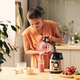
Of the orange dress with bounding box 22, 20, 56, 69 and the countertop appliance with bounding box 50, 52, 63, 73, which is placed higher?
the orange dress with bounding box 22, 20, 56, 69

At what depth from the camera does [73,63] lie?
3.53m

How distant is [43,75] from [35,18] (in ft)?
2.12

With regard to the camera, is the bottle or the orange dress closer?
the bottle

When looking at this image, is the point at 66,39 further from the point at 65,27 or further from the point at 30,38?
the point at 30,38

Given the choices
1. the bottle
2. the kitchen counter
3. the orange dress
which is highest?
the orange dress

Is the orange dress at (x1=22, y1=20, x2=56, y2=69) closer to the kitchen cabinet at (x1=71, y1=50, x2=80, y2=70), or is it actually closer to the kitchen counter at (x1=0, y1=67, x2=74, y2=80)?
the kitchen counter at (x1=0, y1=67, x2=74, y2=80)

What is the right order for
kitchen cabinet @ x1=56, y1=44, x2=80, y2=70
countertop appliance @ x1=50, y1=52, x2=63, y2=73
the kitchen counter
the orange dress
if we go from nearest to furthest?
the kitchen counter
countertop appliance @ x1=50, y1=52, x2=63, y2=73
the orange dress
kitchen cabinet @ x1=56, y1=44, x2=80, y2=70

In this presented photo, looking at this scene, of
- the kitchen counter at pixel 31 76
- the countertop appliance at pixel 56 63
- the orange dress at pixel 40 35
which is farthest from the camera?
the orange dress at pixel 40 35

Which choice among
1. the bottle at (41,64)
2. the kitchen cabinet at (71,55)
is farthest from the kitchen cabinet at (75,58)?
the bottle at (41,64)

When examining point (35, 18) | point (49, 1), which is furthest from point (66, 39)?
point (35, 18)

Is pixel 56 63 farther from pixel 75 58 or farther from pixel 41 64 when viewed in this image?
pixel 75 58

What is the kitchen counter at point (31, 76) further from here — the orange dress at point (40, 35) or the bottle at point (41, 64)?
the orange dress at point (40, 35)

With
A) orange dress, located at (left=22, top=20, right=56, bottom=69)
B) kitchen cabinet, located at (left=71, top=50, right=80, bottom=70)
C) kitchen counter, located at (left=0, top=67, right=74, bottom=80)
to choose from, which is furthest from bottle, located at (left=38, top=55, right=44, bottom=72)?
kitchen cabinet, located at (left=71, top=50, right=80, bottom=70)

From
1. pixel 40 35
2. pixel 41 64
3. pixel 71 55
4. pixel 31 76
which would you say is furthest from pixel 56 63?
pixel 71 55
